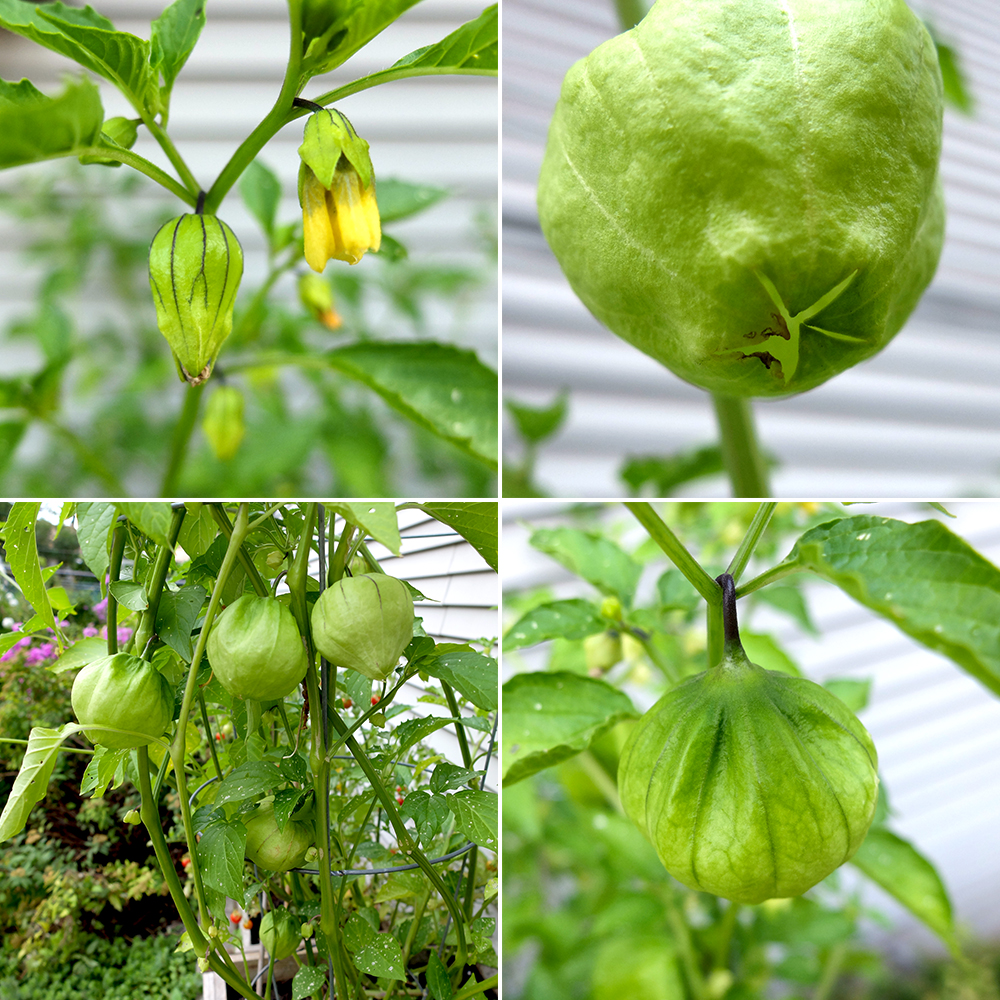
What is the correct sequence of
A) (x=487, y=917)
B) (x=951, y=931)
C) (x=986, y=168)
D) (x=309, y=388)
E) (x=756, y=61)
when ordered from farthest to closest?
1. (x=309, y=388)
2. (x=986, y=168)
3. (x=487, y=917)
4. (x=951, y=931)
5. (x=756, y=61)

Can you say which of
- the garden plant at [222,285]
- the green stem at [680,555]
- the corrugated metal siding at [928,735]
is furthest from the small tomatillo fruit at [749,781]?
the corrugated metal siding at [928,735]

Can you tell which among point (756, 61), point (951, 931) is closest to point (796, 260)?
point (756, 61)

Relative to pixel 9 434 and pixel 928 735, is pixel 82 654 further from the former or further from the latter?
pixel 928 735

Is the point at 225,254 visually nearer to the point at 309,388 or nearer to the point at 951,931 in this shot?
the point at 951,931

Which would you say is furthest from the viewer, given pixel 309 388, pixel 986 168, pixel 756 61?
pixel 309 388

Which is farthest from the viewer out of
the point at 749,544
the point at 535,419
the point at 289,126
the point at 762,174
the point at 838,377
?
the point at 289,126

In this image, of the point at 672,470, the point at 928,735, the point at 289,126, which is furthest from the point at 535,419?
the point at 928,735
